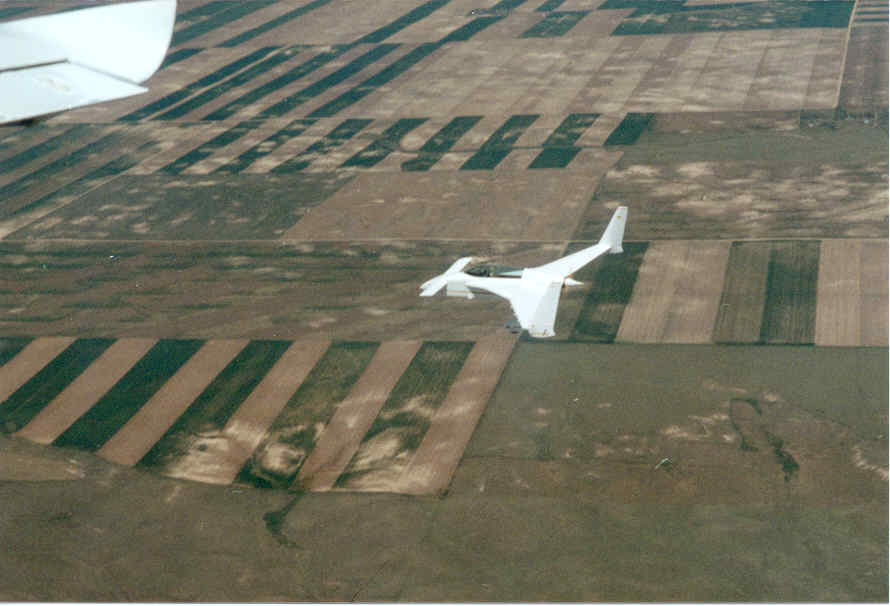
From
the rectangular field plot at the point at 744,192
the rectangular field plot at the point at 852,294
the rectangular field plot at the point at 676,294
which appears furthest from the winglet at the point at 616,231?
the rectangular field plot at the point at 852,294

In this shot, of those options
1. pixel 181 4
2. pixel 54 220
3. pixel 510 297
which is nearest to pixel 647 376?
pixel 510 297

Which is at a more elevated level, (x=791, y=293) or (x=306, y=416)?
(x=306, y=416)

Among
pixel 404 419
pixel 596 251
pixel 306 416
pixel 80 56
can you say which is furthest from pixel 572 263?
pixel 80 56

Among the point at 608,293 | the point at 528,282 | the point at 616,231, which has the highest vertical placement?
the point at 528,282

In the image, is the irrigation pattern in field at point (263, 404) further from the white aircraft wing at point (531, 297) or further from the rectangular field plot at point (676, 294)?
the rectangular field plot at point (676, 294)

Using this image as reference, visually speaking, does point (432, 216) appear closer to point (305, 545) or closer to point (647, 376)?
point (647, 376)

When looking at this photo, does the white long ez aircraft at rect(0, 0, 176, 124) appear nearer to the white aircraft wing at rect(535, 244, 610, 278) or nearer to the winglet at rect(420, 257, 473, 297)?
the winglet at rect(420, 257, 473, 297)

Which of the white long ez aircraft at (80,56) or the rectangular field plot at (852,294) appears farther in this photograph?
the rectangular field plot at (852,294)

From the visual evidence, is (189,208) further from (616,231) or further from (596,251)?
(616,231)
